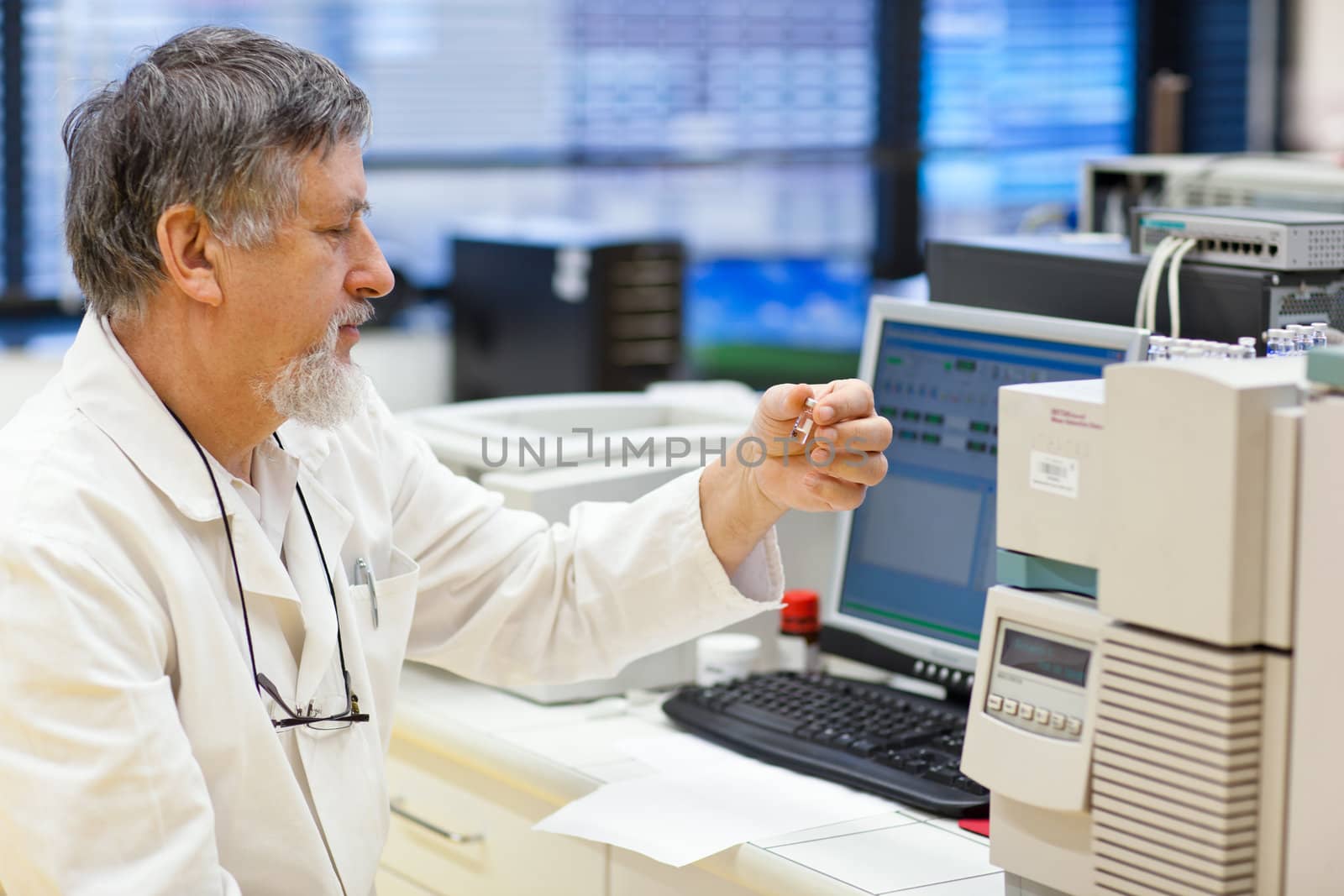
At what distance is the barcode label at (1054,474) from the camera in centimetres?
103

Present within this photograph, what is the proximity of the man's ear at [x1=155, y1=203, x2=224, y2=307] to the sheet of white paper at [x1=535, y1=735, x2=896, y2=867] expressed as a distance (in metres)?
0.53

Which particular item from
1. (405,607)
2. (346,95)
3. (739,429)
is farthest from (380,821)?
(739,429)

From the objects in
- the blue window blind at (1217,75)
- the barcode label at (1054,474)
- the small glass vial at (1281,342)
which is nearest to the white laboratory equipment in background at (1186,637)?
the barcode label at (1054,474)

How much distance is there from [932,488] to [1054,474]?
20.4 inches

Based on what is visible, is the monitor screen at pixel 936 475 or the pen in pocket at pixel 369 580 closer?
the pen in pocket at pixel 369 580

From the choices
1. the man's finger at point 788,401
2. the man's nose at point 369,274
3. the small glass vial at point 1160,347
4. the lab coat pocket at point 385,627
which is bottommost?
the lab coat pocket at point 385,627

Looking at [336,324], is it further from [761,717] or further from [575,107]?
[575,107]

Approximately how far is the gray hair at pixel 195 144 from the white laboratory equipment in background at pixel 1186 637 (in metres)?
0.59

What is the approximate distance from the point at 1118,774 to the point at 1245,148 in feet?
14.8

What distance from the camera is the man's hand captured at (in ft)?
4.28

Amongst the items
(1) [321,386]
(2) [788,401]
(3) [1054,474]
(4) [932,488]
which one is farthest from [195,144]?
(4) [932,488]

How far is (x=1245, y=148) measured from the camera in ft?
16.6

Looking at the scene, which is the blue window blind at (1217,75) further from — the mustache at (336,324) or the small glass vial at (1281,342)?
the mustache at (336,324)

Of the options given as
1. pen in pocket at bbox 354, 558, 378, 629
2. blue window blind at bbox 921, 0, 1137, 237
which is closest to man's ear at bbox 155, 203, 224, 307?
pen in pocket at bbox 354, 558, 378, 629
